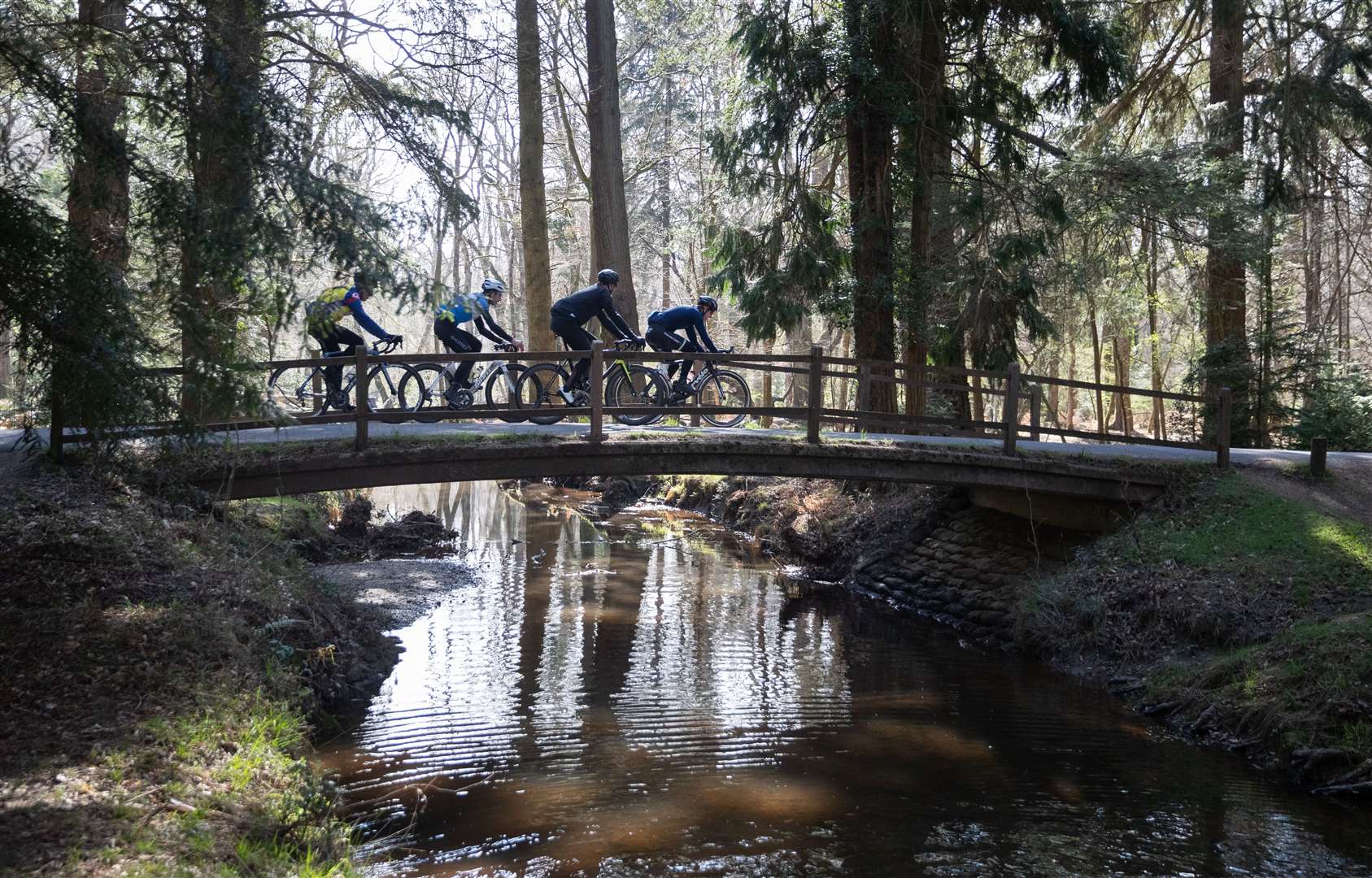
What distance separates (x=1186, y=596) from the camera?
10883mm

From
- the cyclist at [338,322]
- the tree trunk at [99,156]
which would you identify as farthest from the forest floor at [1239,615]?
the tree trunk at [99,156]

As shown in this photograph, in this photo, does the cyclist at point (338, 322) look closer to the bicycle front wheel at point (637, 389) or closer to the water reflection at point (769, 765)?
the bicycle front wheel at point (637, 389)

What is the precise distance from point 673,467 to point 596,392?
4.05 ft

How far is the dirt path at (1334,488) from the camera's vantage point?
40.1 feet

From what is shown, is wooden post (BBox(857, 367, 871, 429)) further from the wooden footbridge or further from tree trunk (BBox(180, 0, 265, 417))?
tree trunk (BBox(180, 0, 265, 417))

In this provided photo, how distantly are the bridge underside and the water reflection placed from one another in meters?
1.77

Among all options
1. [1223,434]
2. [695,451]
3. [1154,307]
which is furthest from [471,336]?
[1154,307]

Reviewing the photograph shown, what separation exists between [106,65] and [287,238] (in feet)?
6.87

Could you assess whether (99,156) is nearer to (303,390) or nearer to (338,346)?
(338,346)

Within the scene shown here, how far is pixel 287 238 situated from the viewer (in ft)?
22.6

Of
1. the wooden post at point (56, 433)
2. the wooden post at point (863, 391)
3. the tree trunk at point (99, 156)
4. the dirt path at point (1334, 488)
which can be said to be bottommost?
the dirt path at point (1334, 488)

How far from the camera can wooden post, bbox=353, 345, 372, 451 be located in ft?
35.9

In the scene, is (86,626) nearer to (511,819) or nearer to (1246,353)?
(511,819)

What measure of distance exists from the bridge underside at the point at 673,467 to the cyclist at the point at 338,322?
1.41 m
